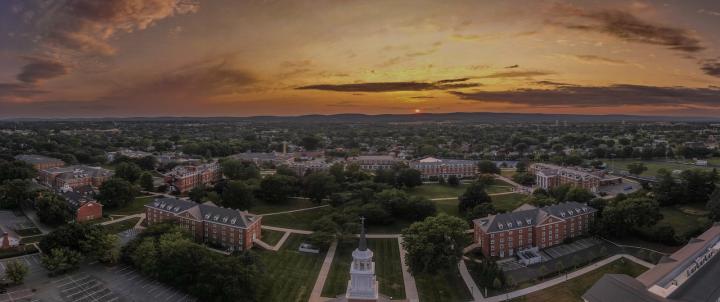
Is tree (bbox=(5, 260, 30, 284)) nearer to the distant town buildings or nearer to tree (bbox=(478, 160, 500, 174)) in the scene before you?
the distant town buildings

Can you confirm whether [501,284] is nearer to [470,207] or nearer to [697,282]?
[697,282]

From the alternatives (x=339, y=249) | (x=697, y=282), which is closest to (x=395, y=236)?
(x=339, y=249)

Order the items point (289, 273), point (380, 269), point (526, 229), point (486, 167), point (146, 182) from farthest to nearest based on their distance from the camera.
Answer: point (486, 167), point (146, 182), point (526, 229), point (380, 269), point (289, 273)

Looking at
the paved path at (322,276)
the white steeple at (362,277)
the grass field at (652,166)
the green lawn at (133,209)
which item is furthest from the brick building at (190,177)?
the grass field at (652,166)

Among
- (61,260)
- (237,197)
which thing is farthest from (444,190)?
(61,260)

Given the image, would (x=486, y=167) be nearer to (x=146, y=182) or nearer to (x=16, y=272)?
(x=146, y=182)

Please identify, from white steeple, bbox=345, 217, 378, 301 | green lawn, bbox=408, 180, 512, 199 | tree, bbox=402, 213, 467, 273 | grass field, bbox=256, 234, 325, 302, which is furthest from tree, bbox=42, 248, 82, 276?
green lawn, bbox=408, 180, 512, 199

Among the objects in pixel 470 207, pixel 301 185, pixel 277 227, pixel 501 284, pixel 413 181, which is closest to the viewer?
pixel 501 284
